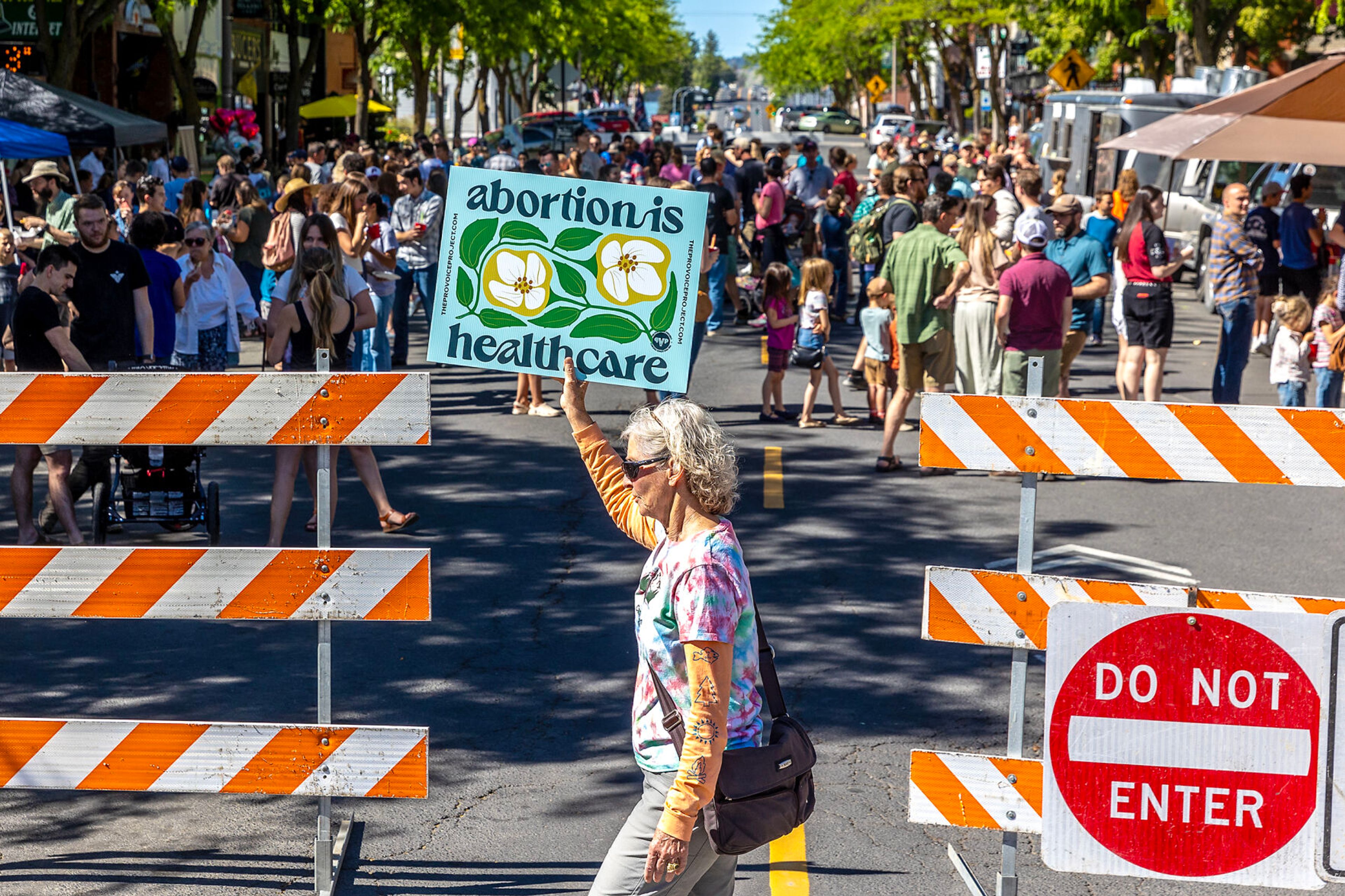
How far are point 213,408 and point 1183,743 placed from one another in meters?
2.75

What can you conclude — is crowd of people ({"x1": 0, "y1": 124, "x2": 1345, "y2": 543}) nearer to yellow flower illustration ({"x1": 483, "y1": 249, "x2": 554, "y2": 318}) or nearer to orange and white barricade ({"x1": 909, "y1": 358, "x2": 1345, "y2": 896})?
yellow flower illustration ({"x1": 483, "y1": 249, "x2": 554, "y2": 318})

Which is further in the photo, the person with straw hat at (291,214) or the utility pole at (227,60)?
the utility pole at (227,60)

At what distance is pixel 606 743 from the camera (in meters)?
5.89

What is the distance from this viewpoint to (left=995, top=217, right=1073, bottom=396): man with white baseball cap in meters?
10.1

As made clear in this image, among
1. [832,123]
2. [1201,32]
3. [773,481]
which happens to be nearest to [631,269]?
[773,481]

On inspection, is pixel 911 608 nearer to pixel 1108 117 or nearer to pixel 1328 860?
pixel 1328 860

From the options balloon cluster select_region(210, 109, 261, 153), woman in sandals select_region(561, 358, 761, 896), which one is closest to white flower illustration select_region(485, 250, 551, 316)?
woman in sandals select_region(561, 358, 761, 896)

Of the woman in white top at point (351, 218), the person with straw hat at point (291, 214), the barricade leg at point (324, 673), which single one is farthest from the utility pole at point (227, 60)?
the barricade leg at point (324, 673)

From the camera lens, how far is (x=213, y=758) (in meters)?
4.34

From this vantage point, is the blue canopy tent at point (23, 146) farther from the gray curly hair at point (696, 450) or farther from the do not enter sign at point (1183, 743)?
the do not enter sign at point (1183, 743)

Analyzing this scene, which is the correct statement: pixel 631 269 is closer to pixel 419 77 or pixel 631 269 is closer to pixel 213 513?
pixel 213 513

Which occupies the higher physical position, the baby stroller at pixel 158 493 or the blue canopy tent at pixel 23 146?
the blue canopy tent at pixel 23 146

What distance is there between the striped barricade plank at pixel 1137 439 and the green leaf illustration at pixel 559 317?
119 cm

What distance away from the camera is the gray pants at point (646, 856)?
3.50 metres
